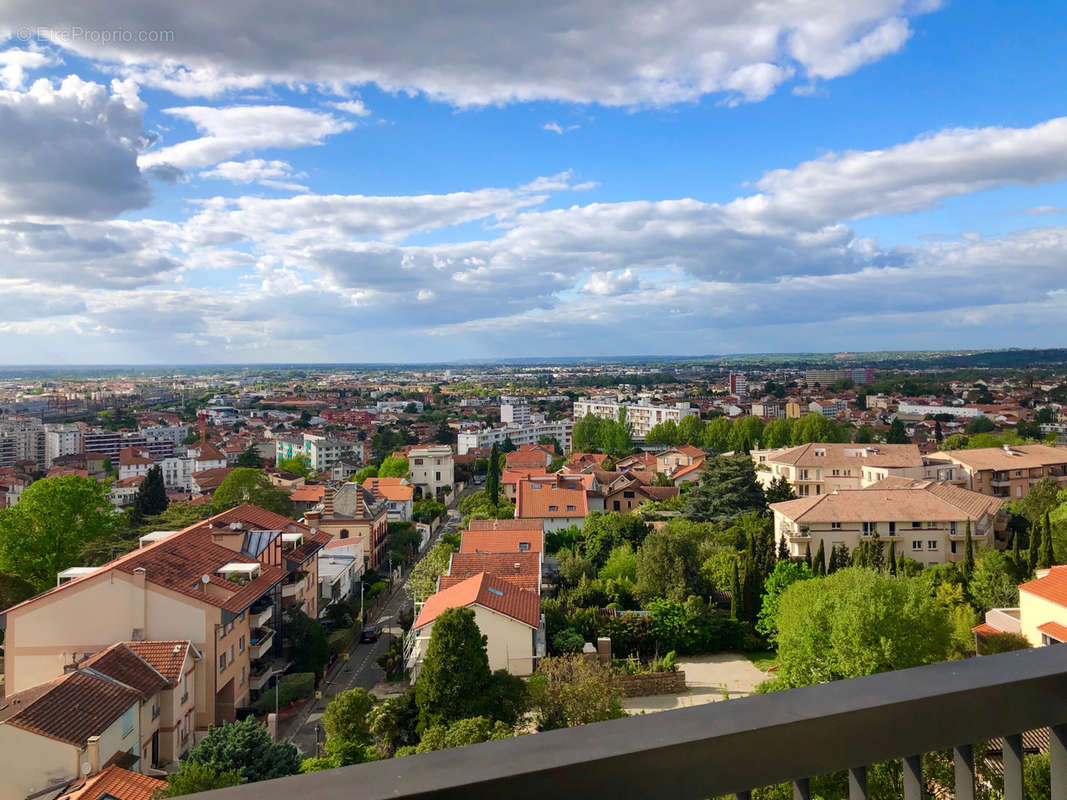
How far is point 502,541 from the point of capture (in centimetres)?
2069

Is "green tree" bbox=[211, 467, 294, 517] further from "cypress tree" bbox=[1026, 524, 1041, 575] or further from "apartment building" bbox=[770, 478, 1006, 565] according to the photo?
"cypress tree" bbox=[1026, 524, 1041, 575]

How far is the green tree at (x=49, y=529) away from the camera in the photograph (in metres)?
19.9

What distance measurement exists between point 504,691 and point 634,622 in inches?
199

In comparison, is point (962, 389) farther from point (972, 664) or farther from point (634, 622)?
point (972, 664)

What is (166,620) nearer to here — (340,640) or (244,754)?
(244,754)

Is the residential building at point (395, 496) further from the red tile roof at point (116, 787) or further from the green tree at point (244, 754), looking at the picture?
the red tile roof at point (116, 787)

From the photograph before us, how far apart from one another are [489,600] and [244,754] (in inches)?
215

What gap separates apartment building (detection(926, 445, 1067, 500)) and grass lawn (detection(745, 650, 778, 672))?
16532mm

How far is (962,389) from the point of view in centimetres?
8694

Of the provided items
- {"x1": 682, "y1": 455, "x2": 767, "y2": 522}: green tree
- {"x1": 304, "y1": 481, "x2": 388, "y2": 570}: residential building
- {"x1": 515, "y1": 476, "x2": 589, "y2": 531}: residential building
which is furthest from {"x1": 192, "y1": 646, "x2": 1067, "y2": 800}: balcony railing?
{"x1": 515, "y1": 476, "x2": 589, "y2": 531}: residential building

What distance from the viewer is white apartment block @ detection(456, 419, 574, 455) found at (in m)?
56.7

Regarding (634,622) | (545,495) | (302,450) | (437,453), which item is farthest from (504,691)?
(302,450)

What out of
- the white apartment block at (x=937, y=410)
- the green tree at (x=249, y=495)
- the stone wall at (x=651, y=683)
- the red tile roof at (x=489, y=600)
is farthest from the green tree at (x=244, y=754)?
the white apartment block at (x=937, y=410)

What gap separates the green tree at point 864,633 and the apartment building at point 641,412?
1897 inches
